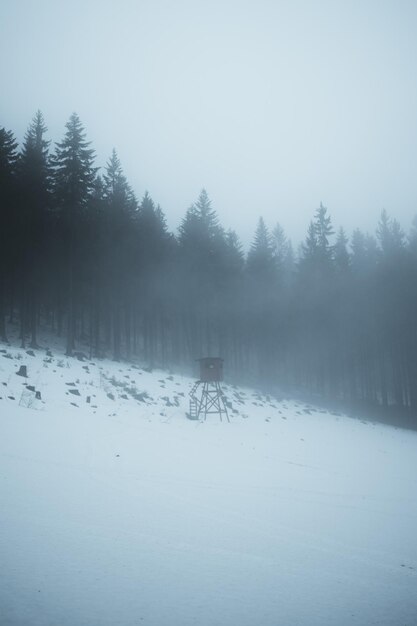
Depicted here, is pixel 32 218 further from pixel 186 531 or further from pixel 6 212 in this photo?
pixel 186 531

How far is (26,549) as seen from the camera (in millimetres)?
3533

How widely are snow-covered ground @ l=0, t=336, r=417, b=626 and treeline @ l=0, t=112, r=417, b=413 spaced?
17.1 m

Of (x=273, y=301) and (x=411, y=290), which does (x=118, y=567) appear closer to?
(x=273, y=301)

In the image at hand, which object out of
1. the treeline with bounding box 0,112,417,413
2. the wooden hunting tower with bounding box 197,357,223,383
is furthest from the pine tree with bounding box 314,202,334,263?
the wooden hunting tower with bounding box 197,357,223,383

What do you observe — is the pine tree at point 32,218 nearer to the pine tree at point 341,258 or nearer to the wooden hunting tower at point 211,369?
the wooden hunting tower at point 211,369

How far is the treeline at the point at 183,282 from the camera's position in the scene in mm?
25938

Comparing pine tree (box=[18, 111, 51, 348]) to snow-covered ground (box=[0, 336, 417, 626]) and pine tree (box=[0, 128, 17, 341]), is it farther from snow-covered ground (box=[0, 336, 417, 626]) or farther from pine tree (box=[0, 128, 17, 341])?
snow-covered ground (box=[0, 336, 417, 626])

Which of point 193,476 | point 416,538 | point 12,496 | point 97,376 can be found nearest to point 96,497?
point 12,496

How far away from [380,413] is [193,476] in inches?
1296

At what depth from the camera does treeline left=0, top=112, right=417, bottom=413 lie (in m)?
25.9

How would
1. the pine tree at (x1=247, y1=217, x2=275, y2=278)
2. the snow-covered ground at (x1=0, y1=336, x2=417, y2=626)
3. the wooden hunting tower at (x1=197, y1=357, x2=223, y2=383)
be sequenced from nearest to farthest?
the snow-covered ground at (x1=0, y1=336, x2=417, y2=626), the wooden hunting tower at (x1=197, y1=357, x2=223, y2=383), the pine tree at (x1=247, y1=217, x2=275, y2=278)

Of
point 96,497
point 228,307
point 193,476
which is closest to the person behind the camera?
point 96,497

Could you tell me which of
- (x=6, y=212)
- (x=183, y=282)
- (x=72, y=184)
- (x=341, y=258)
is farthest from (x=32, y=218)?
(x=341, y=258)

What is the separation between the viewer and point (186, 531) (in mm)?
4543
